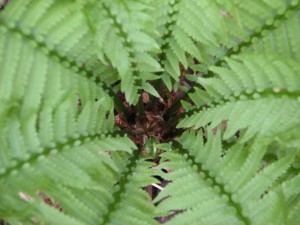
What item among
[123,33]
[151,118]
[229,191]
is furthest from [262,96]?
[151,118]

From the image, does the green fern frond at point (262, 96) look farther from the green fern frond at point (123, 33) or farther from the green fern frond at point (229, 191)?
the green fern frond at point (123, 33)

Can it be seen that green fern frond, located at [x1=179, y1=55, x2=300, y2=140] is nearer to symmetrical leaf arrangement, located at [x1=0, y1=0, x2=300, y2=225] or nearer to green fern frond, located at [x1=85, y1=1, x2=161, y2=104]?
symmetrical leaf arrangement, located at [x1=0, y1=0, x2=300, y2=225]

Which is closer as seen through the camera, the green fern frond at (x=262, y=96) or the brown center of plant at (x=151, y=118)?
the green fern frond at (x=262, y=96)

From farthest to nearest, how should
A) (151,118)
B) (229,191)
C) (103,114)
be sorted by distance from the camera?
(151,118)
(103,114)
(229,191)

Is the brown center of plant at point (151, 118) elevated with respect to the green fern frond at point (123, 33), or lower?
lower

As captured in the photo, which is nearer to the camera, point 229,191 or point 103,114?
point 229,191

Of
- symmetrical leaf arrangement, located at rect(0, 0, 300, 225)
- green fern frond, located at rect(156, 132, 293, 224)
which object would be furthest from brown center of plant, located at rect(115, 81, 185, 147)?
green fern frond, located at rect(156, 132, 293, 224)

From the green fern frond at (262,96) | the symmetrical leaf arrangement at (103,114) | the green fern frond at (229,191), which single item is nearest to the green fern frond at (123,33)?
the symmetrical leaf arrangement at (103,114)

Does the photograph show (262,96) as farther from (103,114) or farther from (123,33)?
(103,114)
